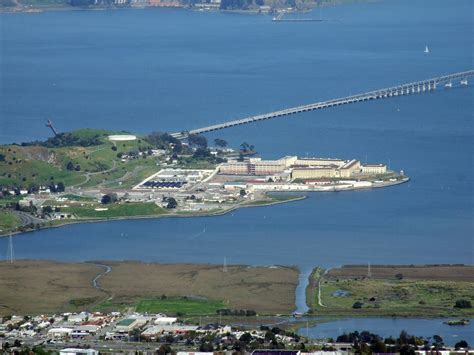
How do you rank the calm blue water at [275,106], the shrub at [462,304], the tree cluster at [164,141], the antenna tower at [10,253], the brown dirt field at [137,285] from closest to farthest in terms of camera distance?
the shrub at [462,304] → the brown dirt field at [137,285] → the antenna tower at [10,253] → the calm blue water at [275,106] → the tree cluster at [164,141]

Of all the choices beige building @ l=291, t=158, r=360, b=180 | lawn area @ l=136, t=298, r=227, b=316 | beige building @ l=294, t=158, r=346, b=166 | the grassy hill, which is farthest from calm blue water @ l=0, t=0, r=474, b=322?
the grassy hill

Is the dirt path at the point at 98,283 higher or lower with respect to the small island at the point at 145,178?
lower

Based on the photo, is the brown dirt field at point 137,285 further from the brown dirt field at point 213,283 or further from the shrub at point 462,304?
the shrub at point 462,304

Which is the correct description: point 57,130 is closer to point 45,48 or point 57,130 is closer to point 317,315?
point 317,315

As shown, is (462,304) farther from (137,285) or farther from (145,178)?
(145,178)

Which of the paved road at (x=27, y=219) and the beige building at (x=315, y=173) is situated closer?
the paved road at (x=27, y=219)

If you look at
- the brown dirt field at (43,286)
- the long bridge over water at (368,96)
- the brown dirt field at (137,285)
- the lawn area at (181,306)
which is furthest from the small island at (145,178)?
the lawn area at (181,306)

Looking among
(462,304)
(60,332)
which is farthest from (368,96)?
(60,332)
